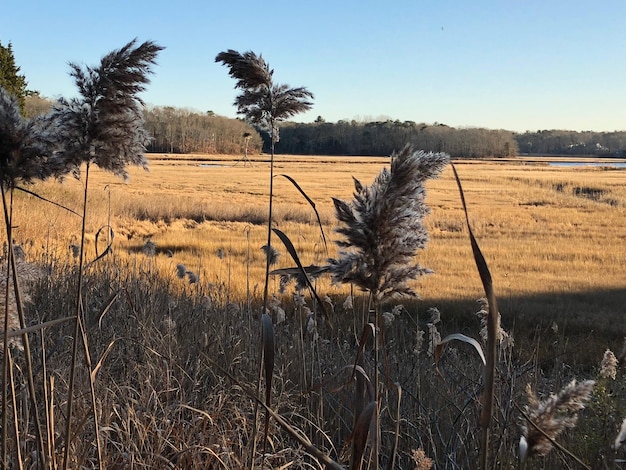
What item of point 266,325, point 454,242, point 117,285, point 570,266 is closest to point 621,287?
point 570,266

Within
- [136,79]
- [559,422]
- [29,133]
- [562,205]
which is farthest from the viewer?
[562,205]

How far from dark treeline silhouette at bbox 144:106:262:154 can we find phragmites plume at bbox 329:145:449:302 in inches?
4573

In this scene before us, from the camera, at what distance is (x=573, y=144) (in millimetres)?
167000

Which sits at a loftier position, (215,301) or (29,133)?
(29,133)

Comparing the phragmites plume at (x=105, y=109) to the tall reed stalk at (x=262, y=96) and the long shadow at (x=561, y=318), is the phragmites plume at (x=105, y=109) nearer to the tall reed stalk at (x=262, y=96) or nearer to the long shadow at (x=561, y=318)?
the tall reed stalk at (x=262, y=96)

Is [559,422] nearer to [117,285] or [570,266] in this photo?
[117,285]

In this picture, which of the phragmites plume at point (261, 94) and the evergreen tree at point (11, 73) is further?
the evergreen tree at point (11, 73)

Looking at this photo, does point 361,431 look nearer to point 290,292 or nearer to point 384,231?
point 384,231

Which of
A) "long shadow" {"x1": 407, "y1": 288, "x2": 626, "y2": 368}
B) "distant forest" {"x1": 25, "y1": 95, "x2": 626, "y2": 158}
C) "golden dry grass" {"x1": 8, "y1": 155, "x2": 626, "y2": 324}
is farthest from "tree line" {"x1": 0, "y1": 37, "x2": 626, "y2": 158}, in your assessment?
"long shadow" {"x1": 407, "y1": 288, "x2": 626, "y2": 368}

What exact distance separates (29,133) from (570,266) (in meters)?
17.3

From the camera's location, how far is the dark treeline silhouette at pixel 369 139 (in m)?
139

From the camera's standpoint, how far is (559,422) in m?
1.17

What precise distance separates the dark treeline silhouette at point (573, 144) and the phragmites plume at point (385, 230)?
589 feet

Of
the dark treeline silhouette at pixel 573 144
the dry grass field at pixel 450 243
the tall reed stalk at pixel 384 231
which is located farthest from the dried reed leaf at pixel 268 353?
the dark treeline silhouette at pixel 573 144
